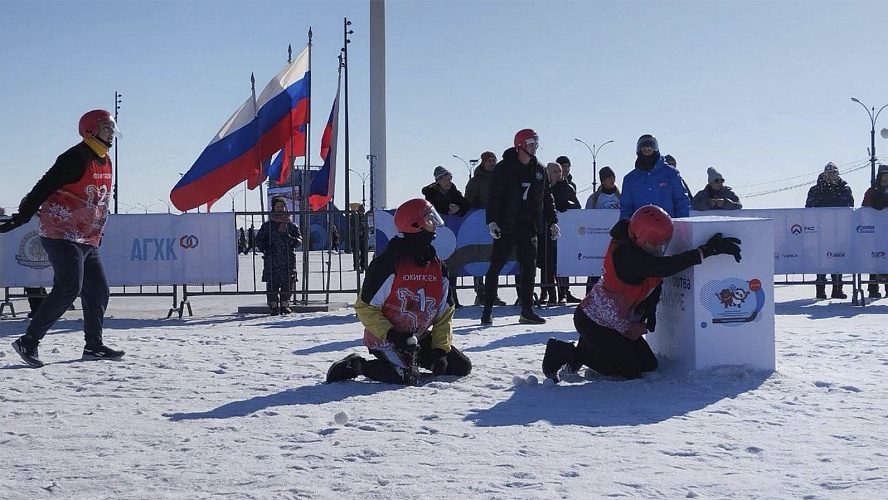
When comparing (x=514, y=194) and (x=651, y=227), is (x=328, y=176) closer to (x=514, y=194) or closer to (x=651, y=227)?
(x=514, y=194)

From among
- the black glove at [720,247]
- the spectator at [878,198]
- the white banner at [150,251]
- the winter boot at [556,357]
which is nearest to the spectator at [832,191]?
the spectator at [878,198]

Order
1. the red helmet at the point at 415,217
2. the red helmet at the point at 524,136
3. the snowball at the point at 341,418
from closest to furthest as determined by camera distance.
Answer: the snowball at the point at 341,418 → the red helmet at the point at 415,217 → the red helmet at the point at 524,136

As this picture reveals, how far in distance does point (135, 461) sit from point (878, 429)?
3.62 m

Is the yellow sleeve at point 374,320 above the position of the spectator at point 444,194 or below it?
below

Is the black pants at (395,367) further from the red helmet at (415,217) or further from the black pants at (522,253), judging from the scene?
the black pants at (522,253)

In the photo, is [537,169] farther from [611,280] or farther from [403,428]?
[403,428]

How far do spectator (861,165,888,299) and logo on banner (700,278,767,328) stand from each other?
7496 mm

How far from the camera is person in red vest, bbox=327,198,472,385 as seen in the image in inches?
257

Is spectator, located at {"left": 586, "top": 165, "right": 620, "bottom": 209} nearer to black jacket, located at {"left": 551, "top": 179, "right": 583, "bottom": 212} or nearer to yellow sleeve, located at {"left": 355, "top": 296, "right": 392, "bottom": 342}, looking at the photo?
black jacket, located at {"left": 551, "top": 179, "right": 583, "bottom": 212}

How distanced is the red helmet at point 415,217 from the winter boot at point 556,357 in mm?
1170

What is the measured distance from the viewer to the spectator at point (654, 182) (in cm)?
862

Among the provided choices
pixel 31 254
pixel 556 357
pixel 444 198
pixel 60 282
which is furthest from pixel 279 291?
pixel 556 357

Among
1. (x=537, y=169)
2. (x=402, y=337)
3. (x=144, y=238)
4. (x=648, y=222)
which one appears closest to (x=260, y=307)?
(x=144, y=238)

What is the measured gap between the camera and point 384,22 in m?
30.7
